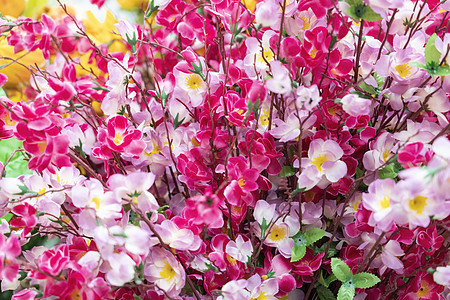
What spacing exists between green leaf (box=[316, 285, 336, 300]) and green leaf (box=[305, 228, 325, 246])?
0.26ft

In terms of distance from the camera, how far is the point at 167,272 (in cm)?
50

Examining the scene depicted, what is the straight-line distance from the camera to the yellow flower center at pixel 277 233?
531 mm

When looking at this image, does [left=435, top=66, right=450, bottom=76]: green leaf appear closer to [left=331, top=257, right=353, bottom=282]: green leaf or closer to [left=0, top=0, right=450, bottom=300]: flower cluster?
[left=0, top=0, right=450, bottom=300]: flower cluster

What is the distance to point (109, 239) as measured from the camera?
394 millimetres

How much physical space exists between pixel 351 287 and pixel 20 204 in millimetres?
364

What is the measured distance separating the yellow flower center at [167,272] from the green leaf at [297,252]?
132 mm


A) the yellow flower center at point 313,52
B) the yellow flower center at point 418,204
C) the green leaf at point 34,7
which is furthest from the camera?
the green leaf at point 34,7

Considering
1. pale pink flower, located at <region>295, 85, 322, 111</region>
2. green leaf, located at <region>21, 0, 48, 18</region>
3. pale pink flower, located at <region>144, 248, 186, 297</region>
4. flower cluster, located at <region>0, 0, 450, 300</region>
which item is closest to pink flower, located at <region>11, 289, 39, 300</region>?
flower cluster, located at <region>0, 0, 450, 300</region>

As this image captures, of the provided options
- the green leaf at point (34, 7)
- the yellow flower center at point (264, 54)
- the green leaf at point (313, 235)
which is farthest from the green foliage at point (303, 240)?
the green leaf at point (34, 7)

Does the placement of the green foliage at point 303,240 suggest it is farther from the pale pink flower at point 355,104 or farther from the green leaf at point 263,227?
the pale pink flower at point 355,104

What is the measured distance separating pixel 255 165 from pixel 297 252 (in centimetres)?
Answer: 11

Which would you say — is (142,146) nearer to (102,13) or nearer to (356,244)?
(356,244)

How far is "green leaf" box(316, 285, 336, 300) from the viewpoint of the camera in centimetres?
55

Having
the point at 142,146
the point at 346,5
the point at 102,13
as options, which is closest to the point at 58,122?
the point at 142,146
